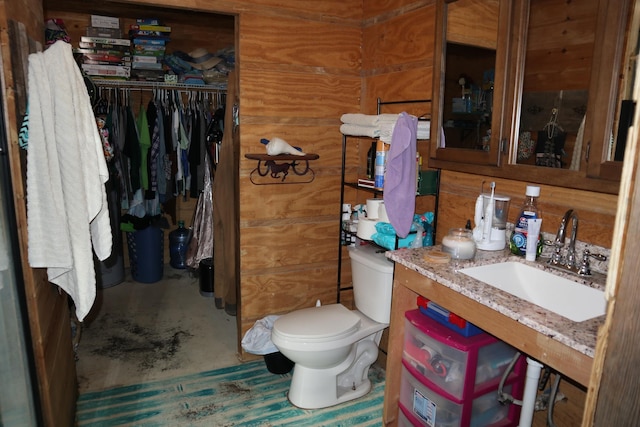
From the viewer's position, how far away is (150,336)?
3.05 m

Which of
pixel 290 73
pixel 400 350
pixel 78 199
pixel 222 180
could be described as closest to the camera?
pixel 78 199

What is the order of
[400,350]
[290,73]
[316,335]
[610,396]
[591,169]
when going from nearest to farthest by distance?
1. [610,396]
2. [591,169]
3. [400,350]
4. [316,335]
5. [290,73]

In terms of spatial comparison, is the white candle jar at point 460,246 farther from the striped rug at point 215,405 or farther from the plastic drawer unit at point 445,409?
the striped rug at point 215,405

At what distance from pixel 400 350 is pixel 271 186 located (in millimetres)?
1236

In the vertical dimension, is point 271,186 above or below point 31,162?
below

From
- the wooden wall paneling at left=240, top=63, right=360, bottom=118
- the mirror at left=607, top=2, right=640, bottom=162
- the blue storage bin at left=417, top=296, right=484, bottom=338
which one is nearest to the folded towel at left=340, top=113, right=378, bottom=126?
the wooden wall paneling at left=240, top=63, right=360, bottom=118

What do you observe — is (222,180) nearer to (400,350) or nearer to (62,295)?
(62,295)

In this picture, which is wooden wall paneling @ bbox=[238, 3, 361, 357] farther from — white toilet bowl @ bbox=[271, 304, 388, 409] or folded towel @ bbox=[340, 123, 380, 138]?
white toilet bowl @ bbox=[271, 304, 388, 409]

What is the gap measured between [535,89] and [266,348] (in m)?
1.92

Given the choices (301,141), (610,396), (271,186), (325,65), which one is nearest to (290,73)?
(325,65)

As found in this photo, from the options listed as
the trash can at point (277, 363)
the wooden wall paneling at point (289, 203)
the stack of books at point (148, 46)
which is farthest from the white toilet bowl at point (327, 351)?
the stack of books at point (148, 46)

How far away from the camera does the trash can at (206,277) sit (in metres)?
3.72

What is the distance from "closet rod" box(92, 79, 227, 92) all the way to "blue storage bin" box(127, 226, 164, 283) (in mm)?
1252

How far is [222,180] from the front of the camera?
2.96 m
